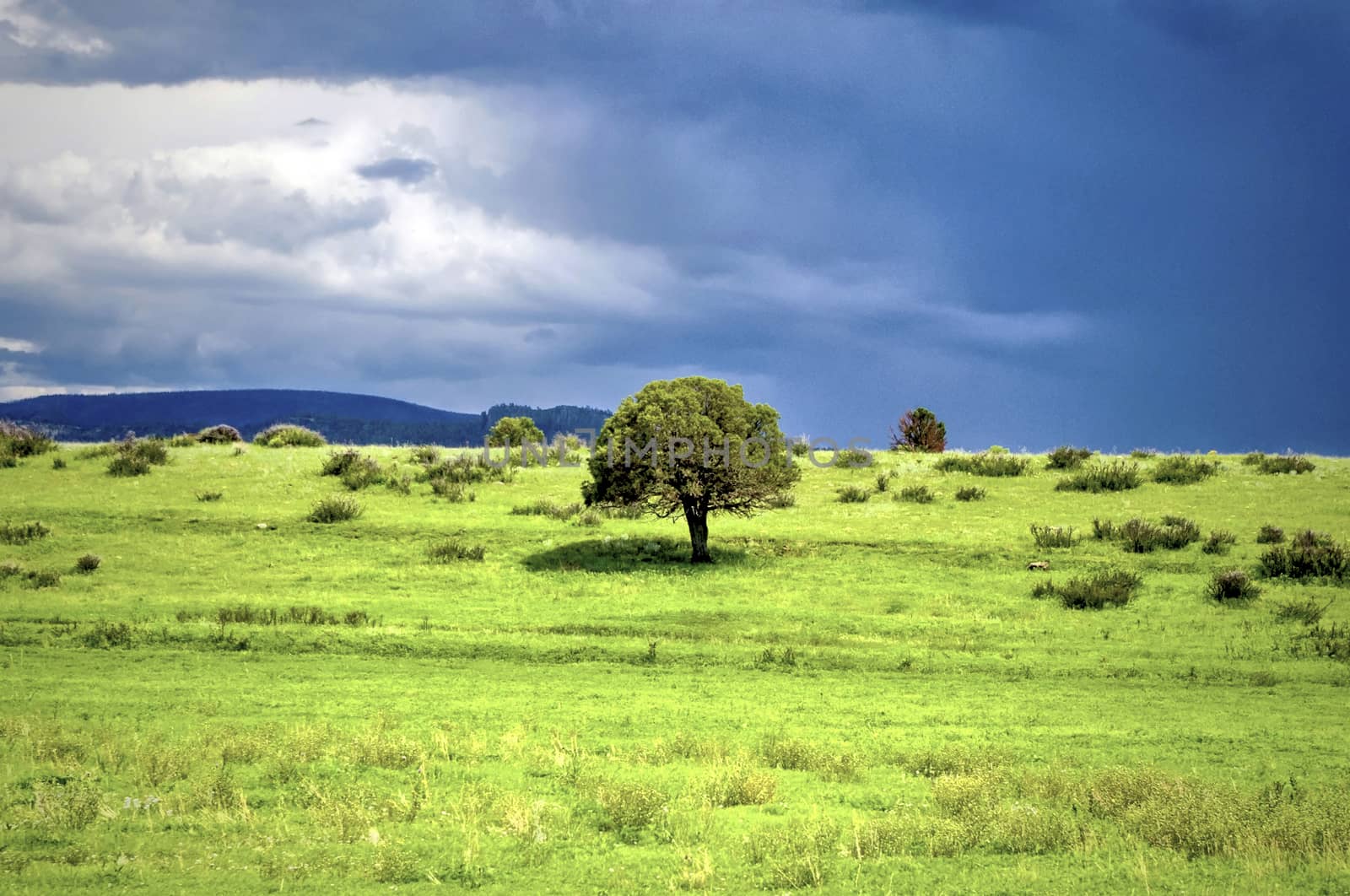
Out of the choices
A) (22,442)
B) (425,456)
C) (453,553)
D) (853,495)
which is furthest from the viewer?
(425,456)

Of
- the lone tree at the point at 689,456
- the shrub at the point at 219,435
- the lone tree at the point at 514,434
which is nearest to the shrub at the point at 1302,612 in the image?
the lone tree at the point at 689,456

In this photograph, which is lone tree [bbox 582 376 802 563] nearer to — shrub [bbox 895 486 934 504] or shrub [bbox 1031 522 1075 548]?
shrub [bbox 1031 522 1075 548]

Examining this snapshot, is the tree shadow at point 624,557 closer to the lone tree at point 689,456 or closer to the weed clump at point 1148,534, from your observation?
the lone tree at point 689,456

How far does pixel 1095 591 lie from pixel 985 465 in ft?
66.6

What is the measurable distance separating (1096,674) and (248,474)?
35266mm

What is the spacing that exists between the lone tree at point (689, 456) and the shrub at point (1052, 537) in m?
8.15

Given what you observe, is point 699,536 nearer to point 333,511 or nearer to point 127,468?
point 333,511

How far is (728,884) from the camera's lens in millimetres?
10484

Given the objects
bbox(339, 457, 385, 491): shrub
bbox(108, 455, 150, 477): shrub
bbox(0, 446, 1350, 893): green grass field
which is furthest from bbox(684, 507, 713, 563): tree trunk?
bbox(108, 455, 150, 477): shrub

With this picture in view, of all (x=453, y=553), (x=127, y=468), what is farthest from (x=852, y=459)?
(x=127, y=468)

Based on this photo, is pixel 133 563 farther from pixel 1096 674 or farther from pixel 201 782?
pixel 1096 674

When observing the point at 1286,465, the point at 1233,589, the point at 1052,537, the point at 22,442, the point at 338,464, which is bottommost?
the point at 1233,589

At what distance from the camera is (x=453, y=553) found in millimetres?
32094

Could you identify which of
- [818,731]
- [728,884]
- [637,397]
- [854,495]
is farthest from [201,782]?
[854,495]
